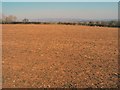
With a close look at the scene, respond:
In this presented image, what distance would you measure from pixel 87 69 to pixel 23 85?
2.82 m

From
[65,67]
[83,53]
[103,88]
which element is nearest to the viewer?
[103,88]

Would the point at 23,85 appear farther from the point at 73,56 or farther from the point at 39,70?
the point at 73,56

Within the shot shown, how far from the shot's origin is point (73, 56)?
12.4m

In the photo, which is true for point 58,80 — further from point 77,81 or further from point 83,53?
point 83,53

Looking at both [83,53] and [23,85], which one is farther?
[83,53]

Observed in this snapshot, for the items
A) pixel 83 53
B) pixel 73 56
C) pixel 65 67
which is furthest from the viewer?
pixel 83 53

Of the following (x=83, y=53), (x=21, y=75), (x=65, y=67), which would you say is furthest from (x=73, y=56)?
(x=21, y=75)

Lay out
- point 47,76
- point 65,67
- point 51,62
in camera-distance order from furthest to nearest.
Result: 1. point 51,62
2. point 65,67
3. point 47,76

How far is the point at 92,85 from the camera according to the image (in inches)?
311

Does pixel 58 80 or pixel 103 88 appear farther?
pixel 58 80

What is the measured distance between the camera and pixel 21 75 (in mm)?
Answer: 8898

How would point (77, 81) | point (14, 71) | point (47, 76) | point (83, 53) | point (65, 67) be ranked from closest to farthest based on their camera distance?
1. point (77, 81)
2. point (47, 76)
3. point (14, 71)
4. point (65, 67)
5. point (83, 53)

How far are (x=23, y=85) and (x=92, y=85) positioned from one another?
1981 millimetres

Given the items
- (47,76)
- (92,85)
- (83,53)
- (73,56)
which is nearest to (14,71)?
(47,76)
